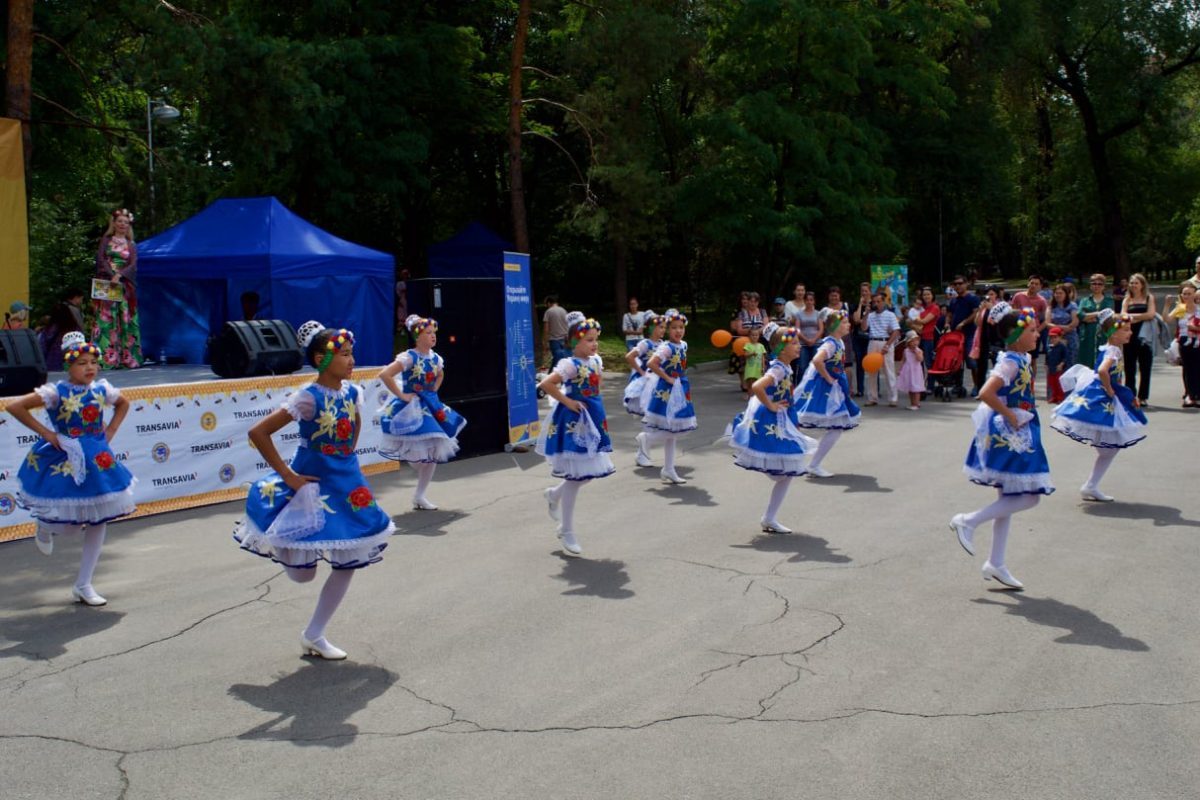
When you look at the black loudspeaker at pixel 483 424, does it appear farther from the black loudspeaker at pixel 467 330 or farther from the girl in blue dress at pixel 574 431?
the girl in blue dress at pixel 574 431

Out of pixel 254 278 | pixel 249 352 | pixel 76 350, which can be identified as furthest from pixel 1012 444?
pixel 254 278

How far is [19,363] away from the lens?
10.6 metres

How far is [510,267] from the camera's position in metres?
14.7

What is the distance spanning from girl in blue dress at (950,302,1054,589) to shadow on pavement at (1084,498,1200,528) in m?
2.61

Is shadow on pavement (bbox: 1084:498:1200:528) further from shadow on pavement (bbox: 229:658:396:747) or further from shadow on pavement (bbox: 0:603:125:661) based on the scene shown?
shadow on pavement (bbox: 0:603:125:661)

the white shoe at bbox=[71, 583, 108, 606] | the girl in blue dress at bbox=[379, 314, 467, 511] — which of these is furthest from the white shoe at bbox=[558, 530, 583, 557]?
the white shoe at bbox=[71, 583, 108, 606]

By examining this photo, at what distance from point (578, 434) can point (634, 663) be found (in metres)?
3.12

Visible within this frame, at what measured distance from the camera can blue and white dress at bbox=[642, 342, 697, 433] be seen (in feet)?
40.4

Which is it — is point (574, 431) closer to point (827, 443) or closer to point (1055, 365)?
point (827, 443)

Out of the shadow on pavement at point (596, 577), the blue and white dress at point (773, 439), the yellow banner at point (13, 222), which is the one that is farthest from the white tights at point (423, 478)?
the yellow banner at point (13, 222)

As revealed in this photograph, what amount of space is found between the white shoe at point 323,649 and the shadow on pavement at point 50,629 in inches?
60.9

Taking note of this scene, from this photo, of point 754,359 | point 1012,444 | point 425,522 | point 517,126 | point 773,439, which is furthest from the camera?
point 517,126

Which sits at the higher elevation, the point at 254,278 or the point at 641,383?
the point at 254,278

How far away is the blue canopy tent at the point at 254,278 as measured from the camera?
17.6m
